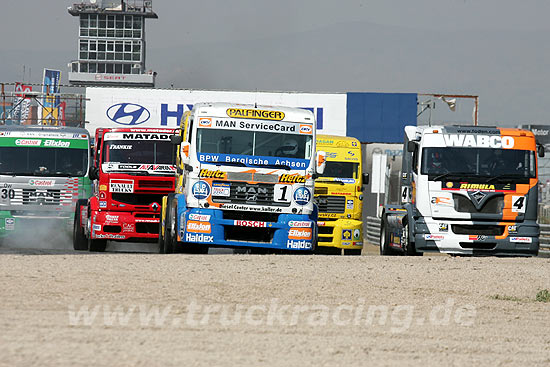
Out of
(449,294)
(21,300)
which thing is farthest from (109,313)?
(449,294)

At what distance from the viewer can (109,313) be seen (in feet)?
31.0

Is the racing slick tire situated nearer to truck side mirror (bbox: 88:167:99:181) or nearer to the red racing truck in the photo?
the red racing truck

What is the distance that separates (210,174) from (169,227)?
5.24 ft

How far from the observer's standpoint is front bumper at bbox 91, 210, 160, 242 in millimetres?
21109

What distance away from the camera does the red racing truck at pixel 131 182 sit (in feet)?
68.7

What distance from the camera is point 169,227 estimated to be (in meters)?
19.0

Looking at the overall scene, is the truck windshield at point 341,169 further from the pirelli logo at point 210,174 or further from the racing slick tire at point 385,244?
the pirelli logo at point 210,174

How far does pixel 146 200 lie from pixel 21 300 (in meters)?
11.1

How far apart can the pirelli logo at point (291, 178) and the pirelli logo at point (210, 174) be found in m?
1.01

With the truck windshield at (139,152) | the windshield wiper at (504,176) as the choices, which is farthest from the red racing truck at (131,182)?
the windshield wiper at (504,176)

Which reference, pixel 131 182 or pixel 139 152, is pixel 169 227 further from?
pixel 139 152

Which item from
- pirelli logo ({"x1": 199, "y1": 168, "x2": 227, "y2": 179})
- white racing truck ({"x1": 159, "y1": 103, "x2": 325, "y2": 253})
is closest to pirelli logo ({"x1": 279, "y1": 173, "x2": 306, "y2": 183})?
white racing truck ({"x1": 159, "y1": 103, "x2": 325, "y2": 253})

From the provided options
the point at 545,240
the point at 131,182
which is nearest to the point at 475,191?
the point at 131,182

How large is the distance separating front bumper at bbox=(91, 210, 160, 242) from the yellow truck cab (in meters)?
3.68
